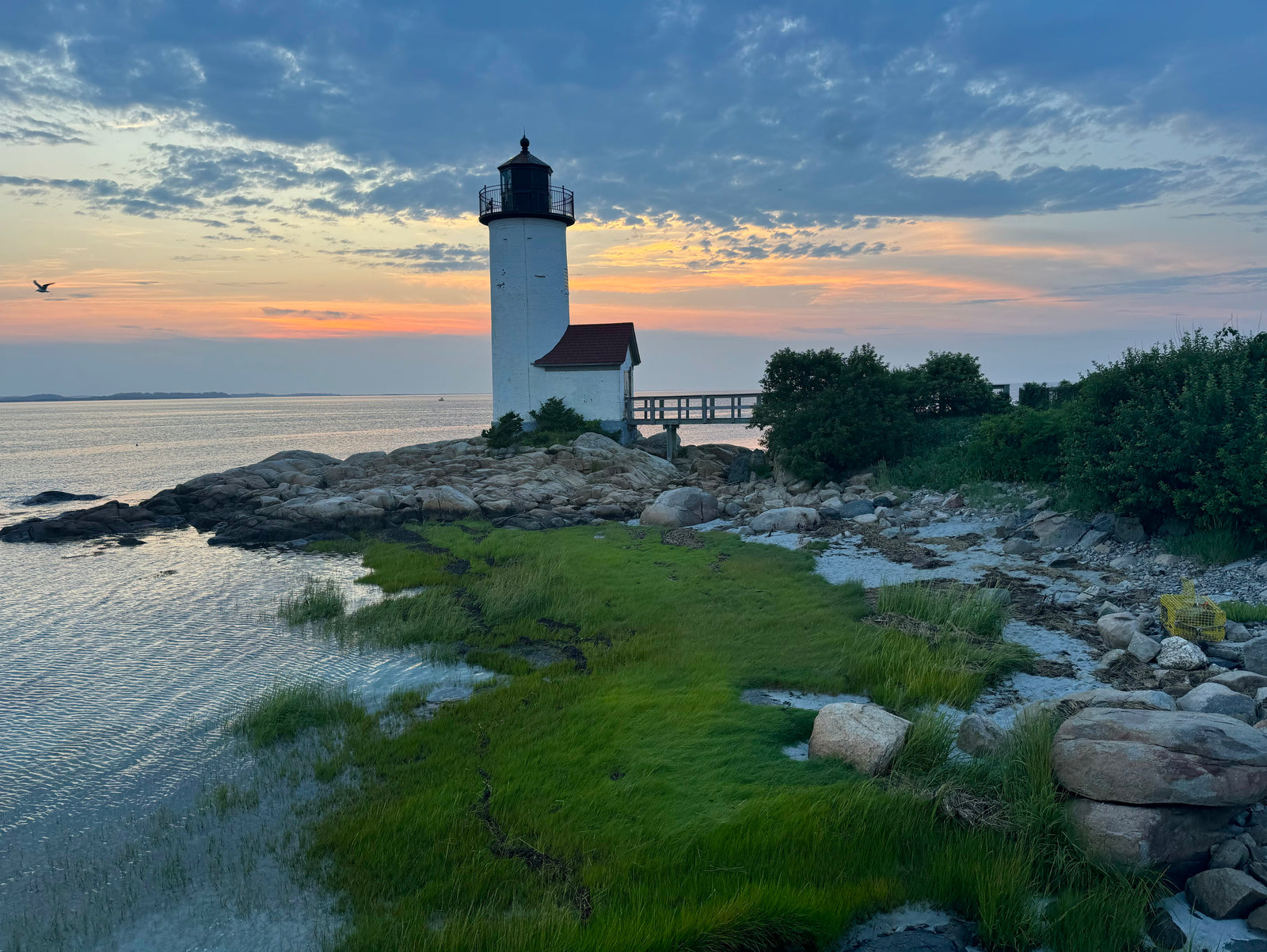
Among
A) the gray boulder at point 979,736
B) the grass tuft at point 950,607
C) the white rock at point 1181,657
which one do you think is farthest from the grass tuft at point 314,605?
the white rock at point 1181,657

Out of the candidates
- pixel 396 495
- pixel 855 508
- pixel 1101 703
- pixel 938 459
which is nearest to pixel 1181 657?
pixel 1101 703

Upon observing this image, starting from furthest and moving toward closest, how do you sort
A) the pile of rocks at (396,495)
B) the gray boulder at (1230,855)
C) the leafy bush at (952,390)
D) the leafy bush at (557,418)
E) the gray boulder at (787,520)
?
the leafy bush at (557,418) → the leafy bush at (952,390) → the pile of rocks at (396,495) → the gray boulder at (787,520) → the gray boulder at (1230,855)

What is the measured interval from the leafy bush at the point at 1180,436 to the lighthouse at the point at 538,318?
22554 mm

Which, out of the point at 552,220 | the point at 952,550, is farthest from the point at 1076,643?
the point at 552,220

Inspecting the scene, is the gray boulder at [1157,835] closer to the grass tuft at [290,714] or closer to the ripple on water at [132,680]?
the ripple on water at [132,680]

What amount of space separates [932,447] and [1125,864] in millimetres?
20985

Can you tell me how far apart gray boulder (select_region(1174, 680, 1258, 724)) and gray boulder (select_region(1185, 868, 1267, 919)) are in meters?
2.21

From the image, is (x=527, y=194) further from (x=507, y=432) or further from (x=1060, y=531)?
(x=1060, y=531)

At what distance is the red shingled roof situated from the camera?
35906 mm

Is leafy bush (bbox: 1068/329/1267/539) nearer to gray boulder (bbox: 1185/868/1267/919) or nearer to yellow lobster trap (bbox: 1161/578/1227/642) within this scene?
yellow lobster trap (bbox: 1161/578/1227/642)

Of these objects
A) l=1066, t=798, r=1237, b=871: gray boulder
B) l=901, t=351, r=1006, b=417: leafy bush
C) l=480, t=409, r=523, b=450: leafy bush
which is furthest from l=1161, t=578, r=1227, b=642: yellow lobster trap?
l=480, t=409, r=523, b=450: leafy bush

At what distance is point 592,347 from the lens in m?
36.4

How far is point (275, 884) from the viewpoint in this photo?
657 centimetres

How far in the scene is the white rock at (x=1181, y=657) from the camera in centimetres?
918
